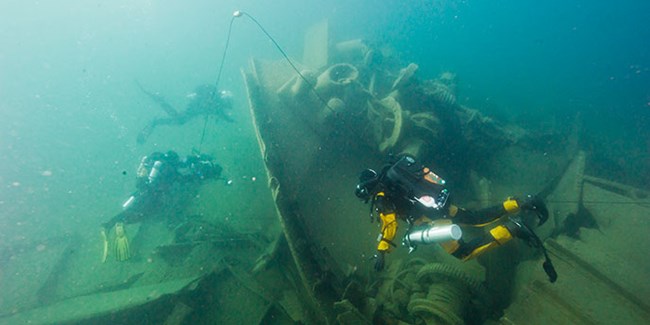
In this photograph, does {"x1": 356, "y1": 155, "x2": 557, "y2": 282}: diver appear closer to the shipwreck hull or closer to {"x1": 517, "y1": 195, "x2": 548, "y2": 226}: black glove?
{"x1": 517, "y1": 195, "x2": 548, "y2": 226}: black glove

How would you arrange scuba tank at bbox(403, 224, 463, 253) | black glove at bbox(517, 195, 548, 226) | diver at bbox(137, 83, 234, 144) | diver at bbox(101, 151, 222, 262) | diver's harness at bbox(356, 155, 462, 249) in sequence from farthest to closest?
diver at bbox(137, 83, 234, 144) → diver at bbox(101, 151, 222, 262) → black glove at bbox(517, 195, 548, 226) → diver's harness at bbox(356, 155, 462, 249) → scuba tank at bbox(403, 224, 463, 253)

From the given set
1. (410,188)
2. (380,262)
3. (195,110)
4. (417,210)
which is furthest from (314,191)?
(195,110)

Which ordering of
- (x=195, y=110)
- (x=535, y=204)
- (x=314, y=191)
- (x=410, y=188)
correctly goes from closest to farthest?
(x=410, y=188)
(x=535, y=204)
(x=314, y=191)
(x=195, y=110)

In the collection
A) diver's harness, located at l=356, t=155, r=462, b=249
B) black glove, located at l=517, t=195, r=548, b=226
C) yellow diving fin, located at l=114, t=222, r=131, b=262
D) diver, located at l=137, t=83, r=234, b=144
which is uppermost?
diver, located at l=137, t=83, r=234, b=144

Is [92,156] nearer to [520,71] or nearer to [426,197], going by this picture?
[426,197]

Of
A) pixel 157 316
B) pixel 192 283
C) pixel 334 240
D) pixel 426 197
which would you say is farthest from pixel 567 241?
pixel 157 316

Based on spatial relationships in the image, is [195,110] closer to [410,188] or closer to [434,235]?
[410,188]

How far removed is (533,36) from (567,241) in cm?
7958

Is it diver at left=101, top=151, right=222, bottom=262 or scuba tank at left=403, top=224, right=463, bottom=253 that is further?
diver at left=101, top=151, right=222, bottom=262

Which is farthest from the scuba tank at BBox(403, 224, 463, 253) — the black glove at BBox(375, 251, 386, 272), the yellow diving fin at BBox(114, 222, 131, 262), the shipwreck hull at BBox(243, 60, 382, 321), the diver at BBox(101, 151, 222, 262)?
the yellow diving fin at BBox(114, 222, 131, 262)

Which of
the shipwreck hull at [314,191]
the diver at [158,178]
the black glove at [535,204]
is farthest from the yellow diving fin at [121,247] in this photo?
the black glove at [535,204]

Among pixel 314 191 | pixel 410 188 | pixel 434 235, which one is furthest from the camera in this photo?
pixel 314 191

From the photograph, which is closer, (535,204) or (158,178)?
(535,204)

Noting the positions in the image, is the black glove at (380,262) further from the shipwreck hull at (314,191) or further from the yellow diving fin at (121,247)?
the yellow diving fin at (121,247)
